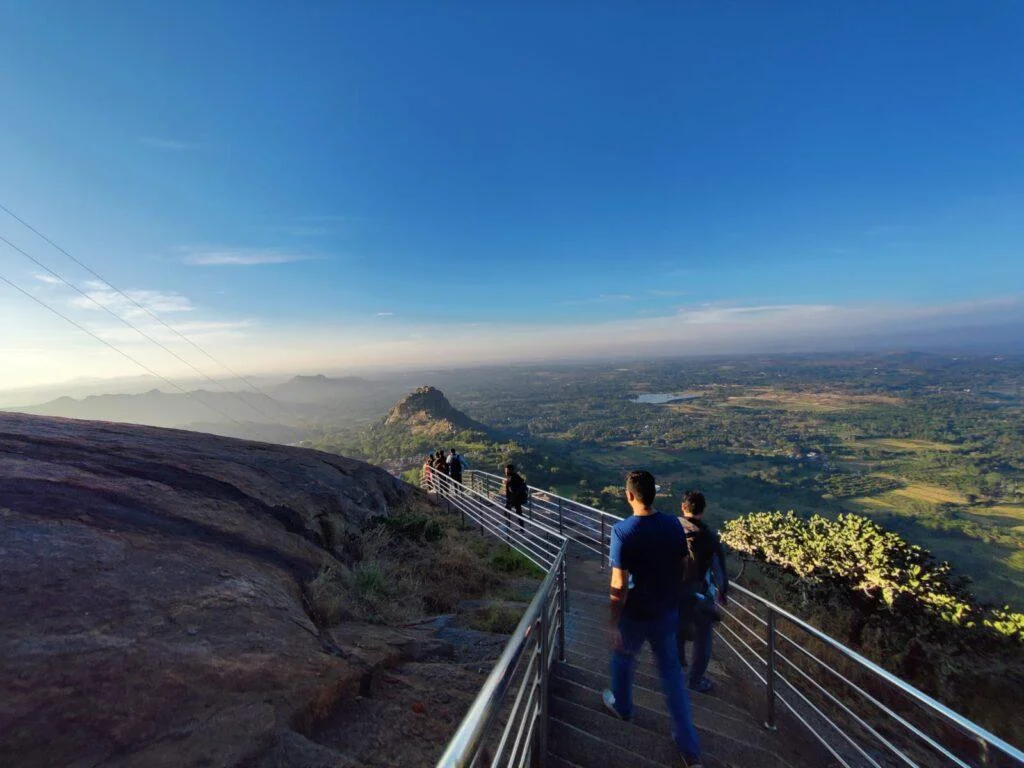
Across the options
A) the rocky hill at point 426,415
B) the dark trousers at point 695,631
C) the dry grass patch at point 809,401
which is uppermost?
the dark trousers at point 695,631

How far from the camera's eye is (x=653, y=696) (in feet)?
12.0

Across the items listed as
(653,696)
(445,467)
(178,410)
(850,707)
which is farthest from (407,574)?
(178,410)

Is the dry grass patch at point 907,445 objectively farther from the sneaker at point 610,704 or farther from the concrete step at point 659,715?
the sneaker at point 610,704

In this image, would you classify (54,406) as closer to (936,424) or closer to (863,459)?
(863,459)

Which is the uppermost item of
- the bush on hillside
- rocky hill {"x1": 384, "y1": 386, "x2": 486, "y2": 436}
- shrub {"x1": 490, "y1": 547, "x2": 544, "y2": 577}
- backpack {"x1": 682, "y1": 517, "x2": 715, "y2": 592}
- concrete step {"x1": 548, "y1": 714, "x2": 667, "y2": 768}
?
backpack {"x1": 682, "y1": 517, "x2": 715, "y2": 592}

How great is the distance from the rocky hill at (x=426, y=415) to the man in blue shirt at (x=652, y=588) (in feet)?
216

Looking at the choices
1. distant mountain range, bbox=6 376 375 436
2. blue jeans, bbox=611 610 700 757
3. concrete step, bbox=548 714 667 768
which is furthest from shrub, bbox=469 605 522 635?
distant mountain range, bbox=6 376 375 436

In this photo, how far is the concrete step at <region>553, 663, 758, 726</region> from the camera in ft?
11.7

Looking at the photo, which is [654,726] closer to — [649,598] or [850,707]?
[649,598]

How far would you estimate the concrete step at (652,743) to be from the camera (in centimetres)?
302

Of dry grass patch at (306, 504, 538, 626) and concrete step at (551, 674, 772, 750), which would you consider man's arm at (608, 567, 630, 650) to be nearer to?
concrete step at (551, 674, 772, 750)

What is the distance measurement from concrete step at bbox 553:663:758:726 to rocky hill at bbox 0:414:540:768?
751 mm

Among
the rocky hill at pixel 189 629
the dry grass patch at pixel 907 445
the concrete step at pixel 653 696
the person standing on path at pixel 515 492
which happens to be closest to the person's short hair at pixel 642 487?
the concrete step at pixel 653 696

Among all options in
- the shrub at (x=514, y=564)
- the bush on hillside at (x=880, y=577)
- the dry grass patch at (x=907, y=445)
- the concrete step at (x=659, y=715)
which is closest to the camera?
the concrete step at (x=659, y=715)
